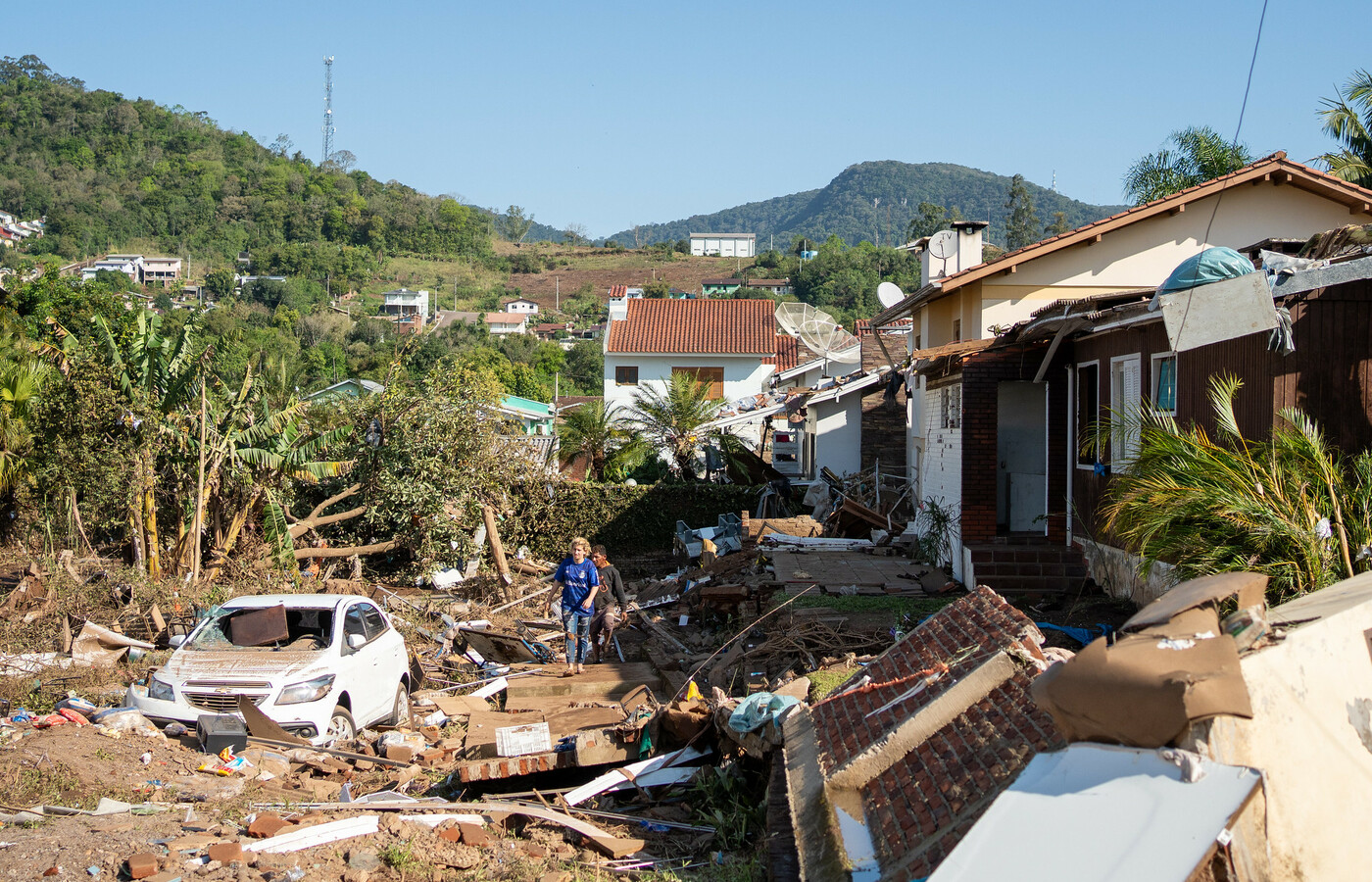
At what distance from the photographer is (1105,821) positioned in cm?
381

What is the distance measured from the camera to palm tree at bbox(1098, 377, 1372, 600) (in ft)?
24.4

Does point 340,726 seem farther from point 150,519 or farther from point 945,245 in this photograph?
point 945,245

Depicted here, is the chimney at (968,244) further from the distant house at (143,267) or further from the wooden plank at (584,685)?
the distant house at (143,267)

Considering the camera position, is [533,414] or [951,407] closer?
[951,407]

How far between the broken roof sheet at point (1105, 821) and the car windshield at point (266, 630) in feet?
27.4

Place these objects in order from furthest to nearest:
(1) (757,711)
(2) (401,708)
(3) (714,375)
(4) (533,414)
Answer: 1. (3) (714,375)
2. (4) (533,414)
3. (2) (401,708)
4. (1) (757,711)

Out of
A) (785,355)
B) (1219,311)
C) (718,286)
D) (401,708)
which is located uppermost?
(718,286)

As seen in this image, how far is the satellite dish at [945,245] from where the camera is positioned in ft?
79.0

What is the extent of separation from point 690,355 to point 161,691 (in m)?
36.4

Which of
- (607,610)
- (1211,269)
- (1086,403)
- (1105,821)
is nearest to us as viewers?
(1105,821)

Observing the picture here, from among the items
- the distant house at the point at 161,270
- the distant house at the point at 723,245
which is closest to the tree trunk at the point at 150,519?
the distant house at the point at 161,270

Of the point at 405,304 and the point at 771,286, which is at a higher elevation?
the point at 771,286

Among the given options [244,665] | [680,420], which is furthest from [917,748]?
[680,420]

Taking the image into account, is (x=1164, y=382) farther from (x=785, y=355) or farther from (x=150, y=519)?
(x=785, y=355)
